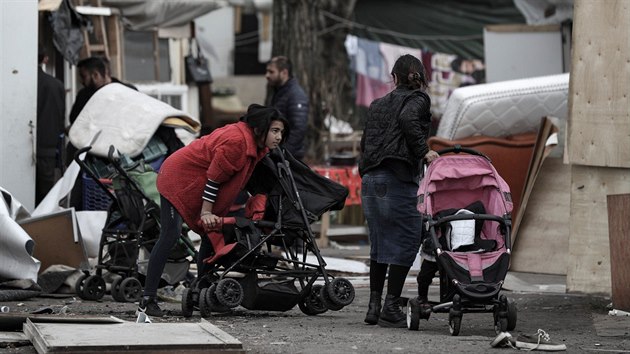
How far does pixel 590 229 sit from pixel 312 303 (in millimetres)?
2224

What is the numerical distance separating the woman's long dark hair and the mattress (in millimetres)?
4005

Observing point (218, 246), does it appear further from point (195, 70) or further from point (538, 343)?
point (195, 70)

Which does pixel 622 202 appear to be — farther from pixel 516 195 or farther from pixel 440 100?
pixel 440 100

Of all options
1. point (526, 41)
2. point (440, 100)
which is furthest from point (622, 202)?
point (440, 100)

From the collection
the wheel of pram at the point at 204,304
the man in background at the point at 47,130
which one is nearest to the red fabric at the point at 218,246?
the wheel of pram at the point at 204,304

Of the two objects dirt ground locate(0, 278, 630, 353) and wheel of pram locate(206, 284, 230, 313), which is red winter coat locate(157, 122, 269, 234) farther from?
dirt ground locate(0, 278, 630, 353)

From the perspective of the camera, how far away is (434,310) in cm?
806

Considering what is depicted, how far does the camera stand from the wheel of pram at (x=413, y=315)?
26.6ft

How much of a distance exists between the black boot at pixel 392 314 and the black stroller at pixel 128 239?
2.05 metres

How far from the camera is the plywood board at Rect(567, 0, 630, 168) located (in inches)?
375

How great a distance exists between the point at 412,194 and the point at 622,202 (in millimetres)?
1560

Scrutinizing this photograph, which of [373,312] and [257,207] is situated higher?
[257,207]

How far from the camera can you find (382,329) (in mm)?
8258

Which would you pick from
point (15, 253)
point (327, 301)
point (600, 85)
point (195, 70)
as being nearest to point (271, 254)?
point (327, 301)
